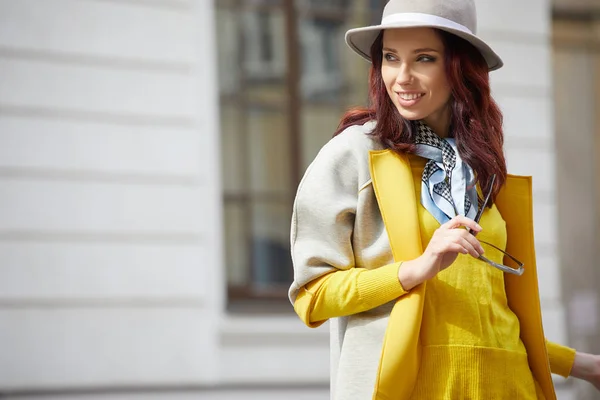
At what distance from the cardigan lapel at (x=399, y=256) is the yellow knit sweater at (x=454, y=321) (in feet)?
0.13

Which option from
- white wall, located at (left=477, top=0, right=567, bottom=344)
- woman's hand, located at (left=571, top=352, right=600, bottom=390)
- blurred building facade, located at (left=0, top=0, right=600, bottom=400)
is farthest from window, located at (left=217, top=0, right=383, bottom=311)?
woman's hand, located at (left=571, top=352, right=600, bottom=390)

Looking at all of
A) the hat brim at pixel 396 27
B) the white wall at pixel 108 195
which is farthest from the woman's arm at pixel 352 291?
the white wall at pixel 108 195

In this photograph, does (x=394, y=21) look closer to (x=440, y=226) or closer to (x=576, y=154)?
(x=440, y=226)

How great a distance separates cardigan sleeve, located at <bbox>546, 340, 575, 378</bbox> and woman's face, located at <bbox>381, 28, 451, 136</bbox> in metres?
0.68

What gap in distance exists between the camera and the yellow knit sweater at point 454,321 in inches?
89.2

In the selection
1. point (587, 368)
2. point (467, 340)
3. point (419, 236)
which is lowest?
point (587, 368)

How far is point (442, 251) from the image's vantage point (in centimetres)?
Answer: 216

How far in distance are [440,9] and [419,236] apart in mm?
476

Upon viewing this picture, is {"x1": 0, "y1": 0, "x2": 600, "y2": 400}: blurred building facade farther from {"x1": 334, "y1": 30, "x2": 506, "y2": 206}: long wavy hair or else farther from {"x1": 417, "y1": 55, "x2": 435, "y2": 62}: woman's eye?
{"x1": 417, "y1": 55, "x2": 435, "y2": 62}: woman's eye

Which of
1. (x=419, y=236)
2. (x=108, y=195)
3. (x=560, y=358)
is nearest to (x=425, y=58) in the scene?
(x=419, y=236)

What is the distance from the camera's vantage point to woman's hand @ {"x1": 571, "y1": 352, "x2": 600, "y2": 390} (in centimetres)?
266

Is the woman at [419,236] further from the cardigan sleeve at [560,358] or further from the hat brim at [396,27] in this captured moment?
the cardigan sleeve at [560,358]

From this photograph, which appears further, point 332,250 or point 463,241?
point 332,250

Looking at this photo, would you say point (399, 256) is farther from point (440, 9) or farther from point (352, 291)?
point (440, 9)
